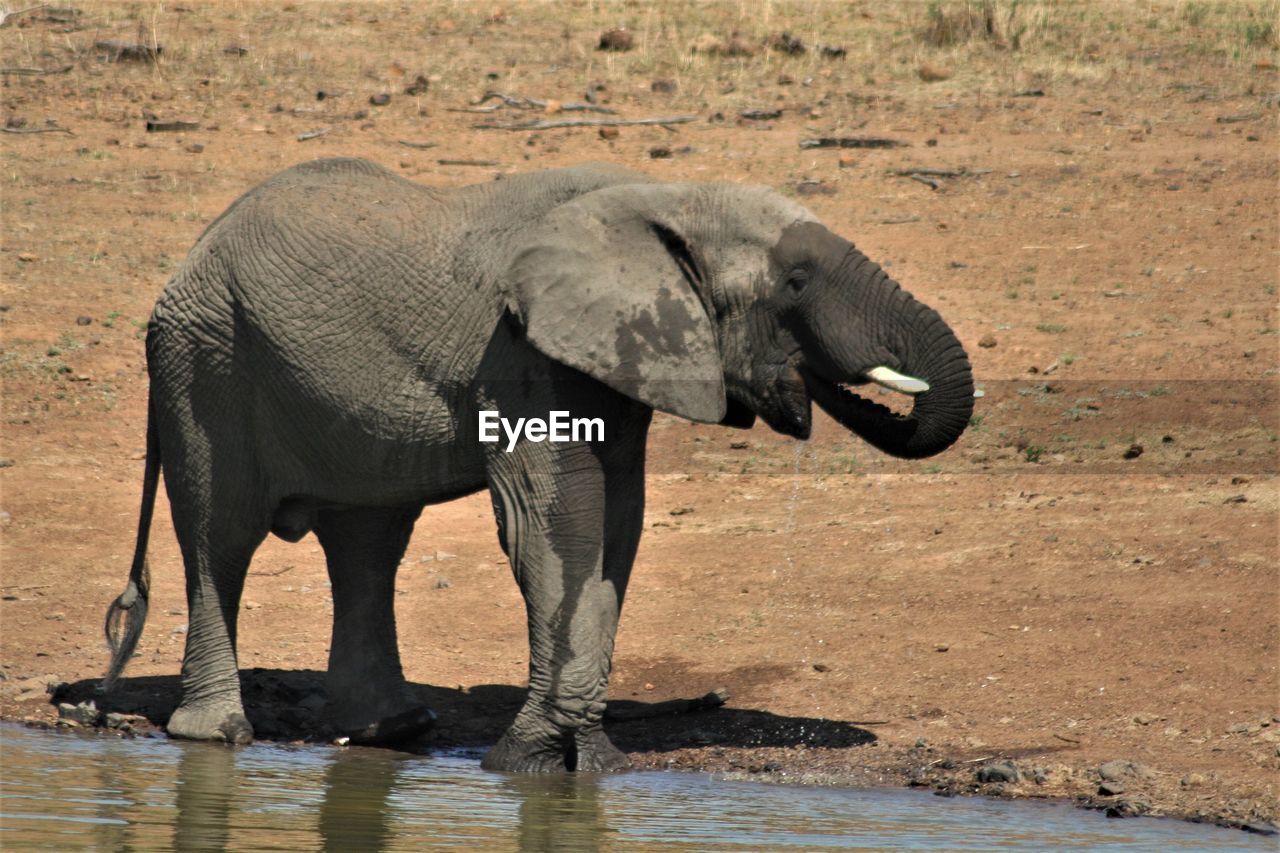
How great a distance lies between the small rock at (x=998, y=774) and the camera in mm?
7820

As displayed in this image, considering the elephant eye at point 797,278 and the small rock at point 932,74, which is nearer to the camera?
the elephant eye at point 797,278

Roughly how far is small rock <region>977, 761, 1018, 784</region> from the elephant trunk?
1.22 meters

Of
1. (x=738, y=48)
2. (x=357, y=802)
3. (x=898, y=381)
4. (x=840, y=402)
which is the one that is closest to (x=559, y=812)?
(x=357, y=802)

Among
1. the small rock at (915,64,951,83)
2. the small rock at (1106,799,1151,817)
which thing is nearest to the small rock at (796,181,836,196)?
the small rock at (915,64,951,83)

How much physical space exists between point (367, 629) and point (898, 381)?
2.72 metres

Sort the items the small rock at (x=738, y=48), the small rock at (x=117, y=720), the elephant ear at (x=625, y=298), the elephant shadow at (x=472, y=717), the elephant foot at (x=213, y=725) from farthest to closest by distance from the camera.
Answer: the small rock at (x=738, y=48), the small rock at (x=117, y=720), the elephant foot at (x=213, y=725), the elephant shadow at (x=472, y=717), the elephant ear at (x=625, y=298)

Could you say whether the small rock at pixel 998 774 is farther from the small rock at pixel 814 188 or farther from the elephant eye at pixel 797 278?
the small rock at pixel 814 188

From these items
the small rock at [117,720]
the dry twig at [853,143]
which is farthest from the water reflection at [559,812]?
the dry twig at [853,143]

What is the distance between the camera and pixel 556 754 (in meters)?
8.01

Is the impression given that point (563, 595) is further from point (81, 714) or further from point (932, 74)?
point (932, 74)

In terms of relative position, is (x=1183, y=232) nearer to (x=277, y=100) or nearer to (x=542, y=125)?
(x=542, y=125)

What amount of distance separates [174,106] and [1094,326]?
8936mm

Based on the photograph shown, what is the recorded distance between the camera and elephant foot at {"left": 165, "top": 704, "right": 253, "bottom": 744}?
28.6 feet

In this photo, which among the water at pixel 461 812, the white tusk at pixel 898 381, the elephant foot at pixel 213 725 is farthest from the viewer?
the elephant foot at pixel 213 725
